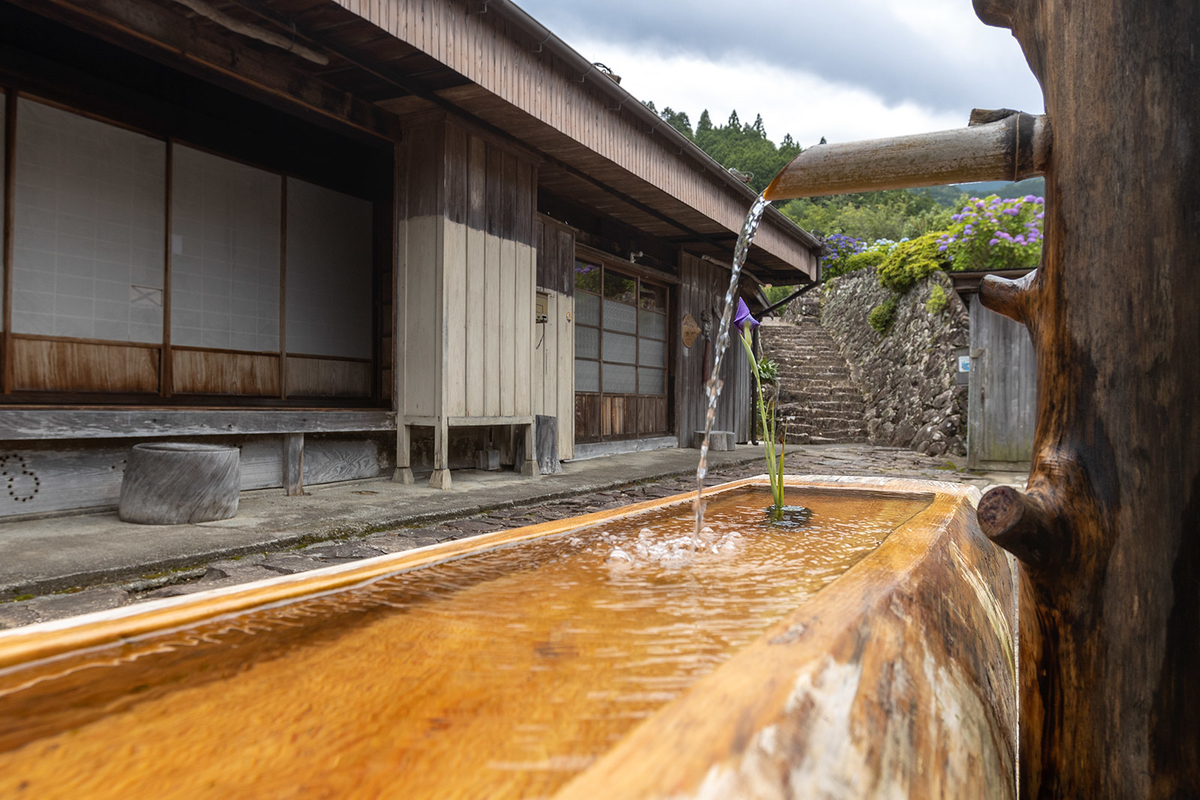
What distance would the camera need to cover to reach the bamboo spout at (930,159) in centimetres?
136

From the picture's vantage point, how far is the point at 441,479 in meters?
5.20

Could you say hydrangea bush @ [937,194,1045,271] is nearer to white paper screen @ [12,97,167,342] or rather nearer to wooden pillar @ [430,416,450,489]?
wooden pillar @ [430,416,450,489]

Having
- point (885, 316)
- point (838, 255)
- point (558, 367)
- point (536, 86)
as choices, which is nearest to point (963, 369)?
point (885, 316)

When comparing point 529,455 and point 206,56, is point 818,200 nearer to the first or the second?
point 529,455

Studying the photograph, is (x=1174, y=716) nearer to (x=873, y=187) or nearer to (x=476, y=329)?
(x=873, y=187)

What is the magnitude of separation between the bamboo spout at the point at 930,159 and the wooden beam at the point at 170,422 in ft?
12.4

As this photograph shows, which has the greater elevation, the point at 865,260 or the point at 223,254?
the point at 865,260

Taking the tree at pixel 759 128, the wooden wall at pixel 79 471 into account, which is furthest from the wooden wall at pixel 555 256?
the tree at pixel 759 128

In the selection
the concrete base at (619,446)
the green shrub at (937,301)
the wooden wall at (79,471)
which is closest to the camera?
the wooden wall at (79,471)

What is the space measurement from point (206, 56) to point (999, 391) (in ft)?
27.9

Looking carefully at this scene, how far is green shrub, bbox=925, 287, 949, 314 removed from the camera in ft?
35.8

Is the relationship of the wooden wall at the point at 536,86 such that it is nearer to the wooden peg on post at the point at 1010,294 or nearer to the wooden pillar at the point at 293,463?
the wooden pillar at the point at 293,463

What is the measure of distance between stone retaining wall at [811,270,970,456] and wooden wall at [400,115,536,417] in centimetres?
729

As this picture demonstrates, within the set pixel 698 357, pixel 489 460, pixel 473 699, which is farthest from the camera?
pixel 698 357
